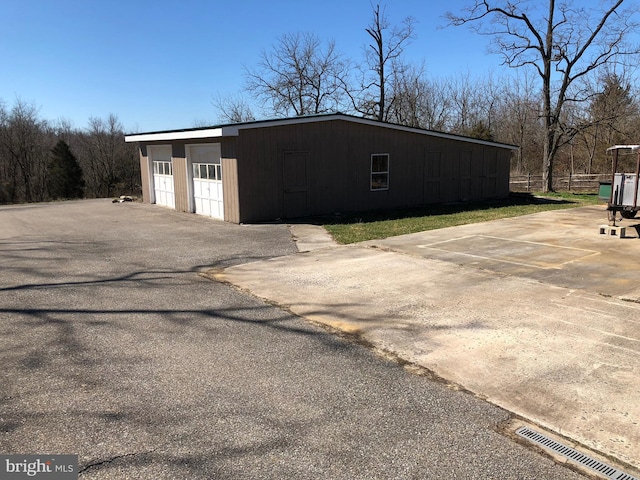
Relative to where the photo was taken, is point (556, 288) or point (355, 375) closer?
point (355, 375)

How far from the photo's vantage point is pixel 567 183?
28.0 meters

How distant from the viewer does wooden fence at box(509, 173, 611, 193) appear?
1073 inches

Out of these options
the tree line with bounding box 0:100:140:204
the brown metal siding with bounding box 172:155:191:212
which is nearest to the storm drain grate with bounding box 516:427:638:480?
the brown metal siding with bounding box 172:155:191:212

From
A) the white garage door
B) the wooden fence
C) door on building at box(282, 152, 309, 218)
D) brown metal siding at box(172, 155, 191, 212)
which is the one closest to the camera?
door on building at box(282, 152, 309, 218)

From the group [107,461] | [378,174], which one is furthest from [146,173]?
[107,461]

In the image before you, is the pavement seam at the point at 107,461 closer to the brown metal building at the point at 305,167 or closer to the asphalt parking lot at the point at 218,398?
the asphalt parking lot at the point at 218,398

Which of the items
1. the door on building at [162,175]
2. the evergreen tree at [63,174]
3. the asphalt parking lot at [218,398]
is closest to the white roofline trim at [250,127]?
the door on building at [162,175]

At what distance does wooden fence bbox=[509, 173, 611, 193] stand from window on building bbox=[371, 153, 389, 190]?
1489 centimetres

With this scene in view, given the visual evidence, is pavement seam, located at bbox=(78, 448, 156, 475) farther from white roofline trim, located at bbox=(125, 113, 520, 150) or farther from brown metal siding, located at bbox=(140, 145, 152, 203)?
brown metal siding, located at bbox=(140, 145, 152, 203)

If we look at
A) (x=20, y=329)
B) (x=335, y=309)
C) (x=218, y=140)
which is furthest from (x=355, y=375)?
(x=218, y=140)

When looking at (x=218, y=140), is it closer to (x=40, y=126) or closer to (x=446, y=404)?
(x=446, y=404)

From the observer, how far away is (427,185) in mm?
18828

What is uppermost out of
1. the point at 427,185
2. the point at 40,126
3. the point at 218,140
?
the point at 40,126

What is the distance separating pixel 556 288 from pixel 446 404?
4130 millimetres
